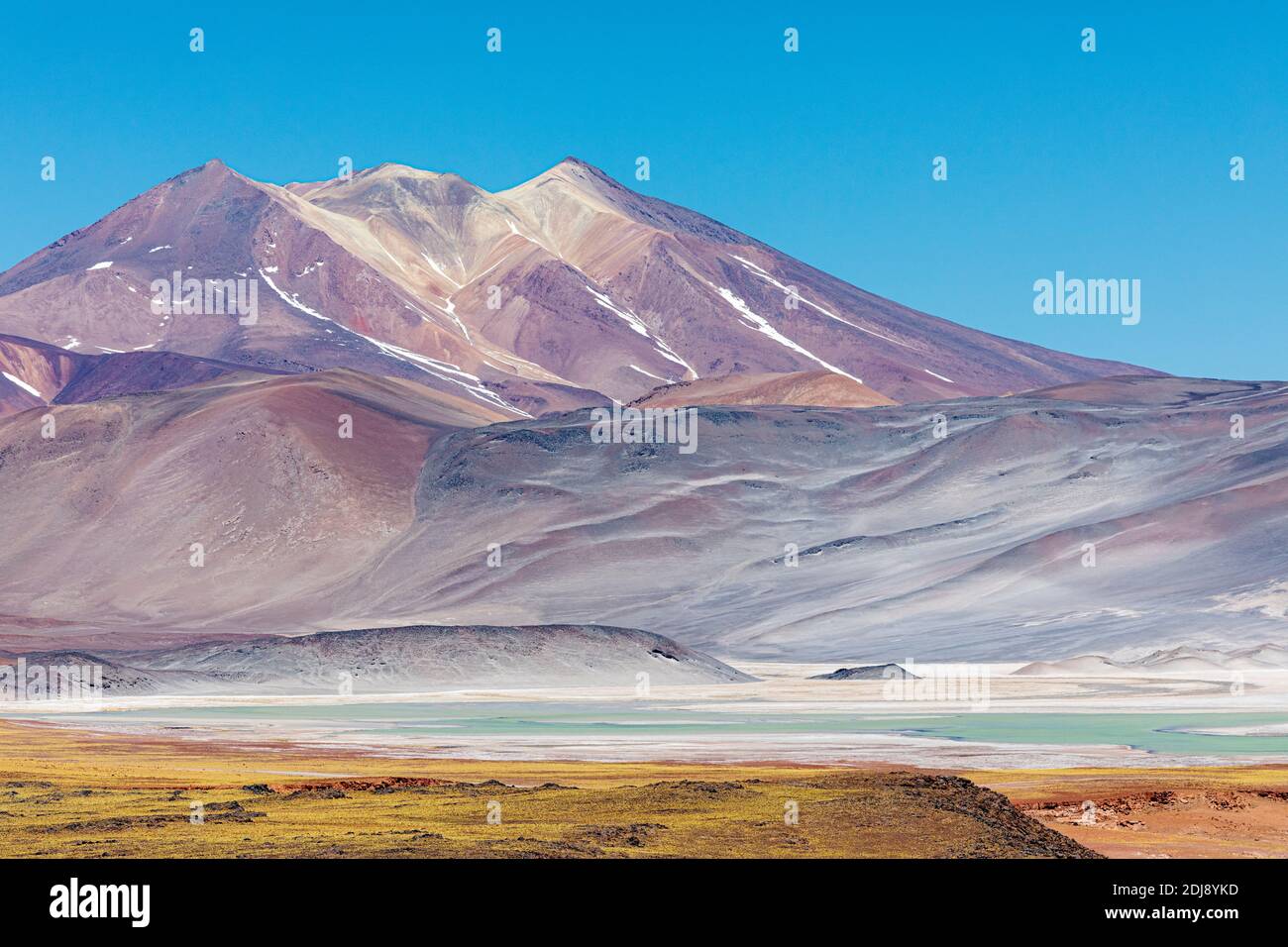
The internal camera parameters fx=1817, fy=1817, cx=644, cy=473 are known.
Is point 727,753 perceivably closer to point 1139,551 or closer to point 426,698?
point 426,698

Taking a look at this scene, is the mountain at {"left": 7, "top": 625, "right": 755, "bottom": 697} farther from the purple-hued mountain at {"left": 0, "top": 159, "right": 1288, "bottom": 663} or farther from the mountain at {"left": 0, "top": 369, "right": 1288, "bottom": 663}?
the purple-hued mountain at {"left": 0, "top": 159, "right": 1288, "bottom": 663}

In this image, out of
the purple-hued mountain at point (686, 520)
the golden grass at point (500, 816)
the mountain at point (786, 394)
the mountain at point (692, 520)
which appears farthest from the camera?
the mountain at point (786, 394)

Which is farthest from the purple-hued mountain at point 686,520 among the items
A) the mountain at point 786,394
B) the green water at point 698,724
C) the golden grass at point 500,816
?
the golden grass at point 500,816

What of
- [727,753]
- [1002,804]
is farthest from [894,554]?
[1002,804]

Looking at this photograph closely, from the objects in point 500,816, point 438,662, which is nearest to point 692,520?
point 438,662

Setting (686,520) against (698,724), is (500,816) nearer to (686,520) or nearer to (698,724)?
(698,724)

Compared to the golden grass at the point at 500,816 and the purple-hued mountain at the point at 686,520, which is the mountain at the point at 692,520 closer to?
the purple-hued mountain at the point at 686,520

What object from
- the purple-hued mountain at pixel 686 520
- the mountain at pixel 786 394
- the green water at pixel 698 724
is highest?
the mountain at pixel 786 394
